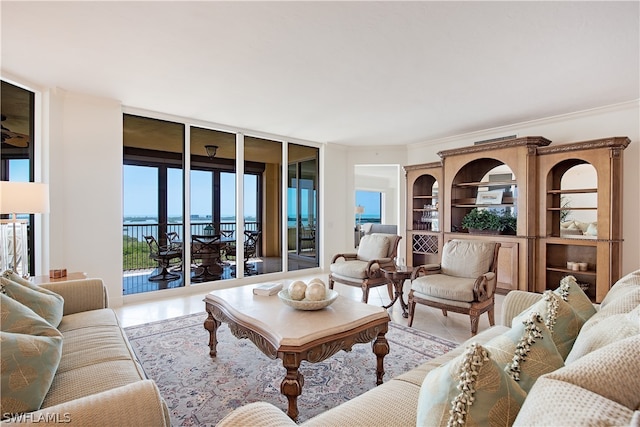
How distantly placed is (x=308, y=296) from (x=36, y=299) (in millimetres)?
1650

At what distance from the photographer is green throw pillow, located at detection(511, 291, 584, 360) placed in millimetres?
1213

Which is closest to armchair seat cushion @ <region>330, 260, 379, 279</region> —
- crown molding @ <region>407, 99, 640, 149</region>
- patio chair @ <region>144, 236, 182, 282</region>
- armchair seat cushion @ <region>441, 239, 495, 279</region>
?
armchair seat cushion @ <region>441, 239, 495, 279</region>

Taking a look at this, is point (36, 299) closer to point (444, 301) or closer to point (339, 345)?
point (339, 345)

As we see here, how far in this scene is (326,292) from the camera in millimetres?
2420

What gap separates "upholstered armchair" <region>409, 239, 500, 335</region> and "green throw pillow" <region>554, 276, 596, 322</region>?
1.55 m

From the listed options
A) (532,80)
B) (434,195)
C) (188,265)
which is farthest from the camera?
(434,195)

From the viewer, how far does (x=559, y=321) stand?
1231 mm

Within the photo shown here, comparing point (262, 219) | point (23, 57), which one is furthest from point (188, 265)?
point (23, 57)

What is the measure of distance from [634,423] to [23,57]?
14.1ft

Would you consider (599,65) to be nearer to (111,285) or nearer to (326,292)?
(326,292)

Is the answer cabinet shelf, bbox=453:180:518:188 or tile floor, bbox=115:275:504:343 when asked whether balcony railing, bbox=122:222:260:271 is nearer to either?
tile floor, bbox=115:275:504:343

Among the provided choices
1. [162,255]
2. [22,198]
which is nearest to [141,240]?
[162,255]

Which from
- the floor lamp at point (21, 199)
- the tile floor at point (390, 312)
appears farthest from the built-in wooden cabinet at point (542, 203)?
the floor lamp at point (21, 199)

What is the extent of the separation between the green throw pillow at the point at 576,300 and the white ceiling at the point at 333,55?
72.3 inches
